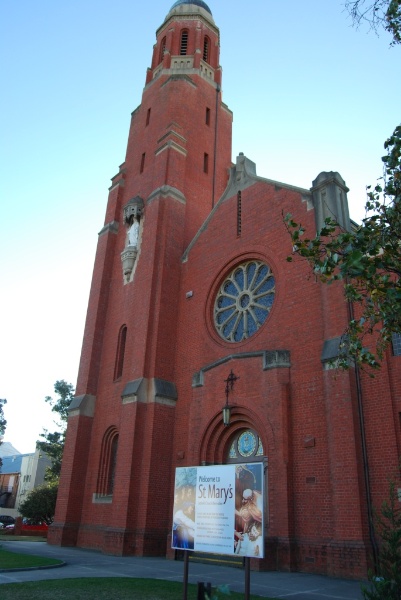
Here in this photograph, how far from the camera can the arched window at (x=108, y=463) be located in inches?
767

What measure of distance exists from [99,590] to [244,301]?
1153cm

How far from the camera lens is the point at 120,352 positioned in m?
21.7

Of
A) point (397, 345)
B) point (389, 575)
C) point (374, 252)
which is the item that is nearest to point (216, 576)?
point (389, 575)

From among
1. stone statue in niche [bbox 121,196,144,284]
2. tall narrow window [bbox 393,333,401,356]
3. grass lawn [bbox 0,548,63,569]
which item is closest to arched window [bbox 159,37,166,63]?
stone statue in niche [bbox 121,196,144,284]

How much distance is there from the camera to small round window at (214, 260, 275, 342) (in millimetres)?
17469

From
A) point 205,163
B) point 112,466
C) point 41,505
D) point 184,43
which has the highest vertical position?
point 184,43

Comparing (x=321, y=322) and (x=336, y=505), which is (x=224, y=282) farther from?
(x=336, y=505)

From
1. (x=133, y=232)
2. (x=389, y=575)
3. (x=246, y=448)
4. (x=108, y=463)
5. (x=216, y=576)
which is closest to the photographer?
(x=389, y=575)

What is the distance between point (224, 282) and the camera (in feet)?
64.1

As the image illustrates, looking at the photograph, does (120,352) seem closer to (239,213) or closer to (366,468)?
(239,213)

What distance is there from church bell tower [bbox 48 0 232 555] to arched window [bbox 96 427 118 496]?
0.04 meters

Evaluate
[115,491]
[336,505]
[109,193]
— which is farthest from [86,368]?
[336,505]

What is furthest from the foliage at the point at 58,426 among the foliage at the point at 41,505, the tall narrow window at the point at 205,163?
the tall narrow window at the point at 205,163

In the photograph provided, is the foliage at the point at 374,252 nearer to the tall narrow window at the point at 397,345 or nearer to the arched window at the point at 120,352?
the tall narrow window at the point at 397,345
